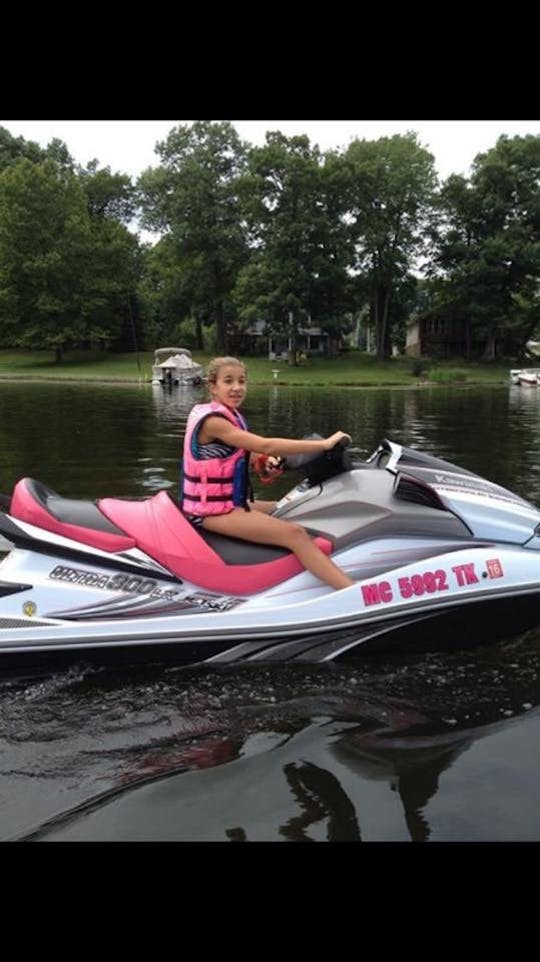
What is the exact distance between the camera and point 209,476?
3928mm

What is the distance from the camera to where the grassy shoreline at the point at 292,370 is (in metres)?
43.0

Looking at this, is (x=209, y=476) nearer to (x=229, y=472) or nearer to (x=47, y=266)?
(x=229, y=472)

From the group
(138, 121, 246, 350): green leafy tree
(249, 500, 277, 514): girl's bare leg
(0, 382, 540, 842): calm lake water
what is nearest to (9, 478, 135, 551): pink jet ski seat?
(0, 382, 540, 842): calm lake water

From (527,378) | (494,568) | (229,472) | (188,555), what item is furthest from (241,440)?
(527,378)

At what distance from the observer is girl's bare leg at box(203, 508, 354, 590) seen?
3.87 m

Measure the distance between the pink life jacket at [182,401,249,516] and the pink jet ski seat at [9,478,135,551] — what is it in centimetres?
39

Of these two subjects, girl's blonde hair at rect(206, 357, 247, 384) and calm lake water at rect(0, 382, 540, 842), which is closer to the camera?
calm lake water at rect(0, 382, 540, 842)

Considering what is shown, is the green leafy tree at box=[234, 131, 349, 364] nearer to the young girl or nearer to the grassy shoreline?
the grassy shoreline

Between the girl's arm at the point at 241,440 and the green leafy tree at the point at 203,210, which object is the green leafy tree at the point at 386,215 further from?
the girl's arm at the point at 241,440

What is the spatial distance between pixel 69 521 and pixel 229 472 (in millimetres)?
840

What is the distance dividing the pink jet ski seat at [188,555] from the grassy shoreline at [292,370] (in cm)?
3693
